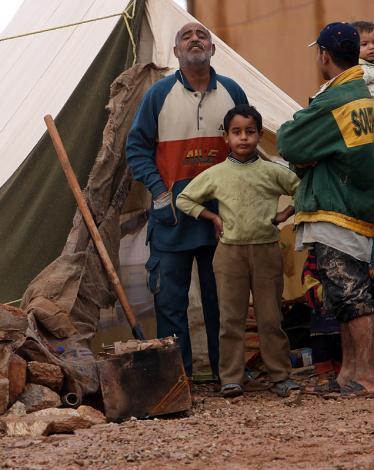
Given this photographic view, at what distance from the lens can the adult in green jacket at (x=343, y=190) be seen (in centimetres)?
470

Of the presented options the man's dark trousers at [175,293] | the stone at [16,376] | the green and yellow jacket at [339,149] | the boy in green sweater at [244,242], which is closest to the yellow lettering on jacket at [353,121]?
the green and yellow jacket at [339,149]

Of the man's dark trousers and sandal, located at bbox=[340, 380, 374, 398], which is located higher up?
the man's dark trousers

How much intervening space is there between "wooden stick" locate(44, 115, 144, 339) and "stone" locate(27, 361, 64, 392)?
0.63 meters

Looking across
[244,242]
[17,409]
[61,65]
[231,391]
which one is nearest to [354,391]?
[231,391]

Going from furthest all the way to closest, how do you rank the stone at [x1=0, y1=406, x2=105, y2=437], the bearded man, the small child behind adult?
1. the small child behind adult
2. the bearded man
3. the stone at [x1=0, y1=406, x2=105, y2=437]

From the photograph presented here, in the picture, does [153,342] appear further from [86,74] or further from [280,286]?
[86,74]

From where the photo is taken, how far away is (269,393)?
5.12 meters

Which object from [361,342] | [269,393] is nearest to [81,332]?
[269,393]

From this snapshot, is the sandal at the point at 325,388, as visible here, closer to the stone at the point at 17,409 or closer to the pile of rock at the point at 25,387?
the pile of rock at the point at 25,387

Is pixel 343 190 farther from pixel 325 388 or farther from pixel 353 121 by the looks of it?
pixel 325 388

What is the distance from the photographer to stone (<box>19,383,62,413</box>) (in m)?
4.45

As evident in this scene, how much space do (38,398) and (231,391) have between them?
0.97 m

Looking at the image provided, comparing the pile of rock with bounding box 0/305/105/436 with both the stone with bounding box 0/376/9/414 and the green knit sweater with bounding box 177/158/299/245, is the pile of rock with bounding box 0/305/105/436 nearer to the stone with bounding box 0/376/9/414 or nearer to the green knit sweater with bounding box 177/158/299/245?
the stone with bounding box 0/376/9/414

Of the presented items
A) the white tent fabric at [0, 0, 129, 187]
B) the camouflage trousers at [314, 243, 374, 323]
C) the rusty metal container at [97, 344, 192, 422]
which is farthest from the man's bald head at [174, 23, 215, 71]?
the rusty metal container at [97, 344, 192, 422]
